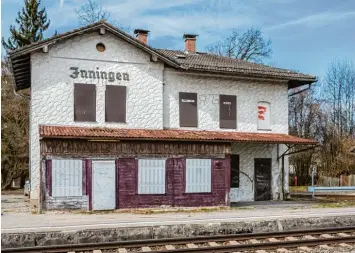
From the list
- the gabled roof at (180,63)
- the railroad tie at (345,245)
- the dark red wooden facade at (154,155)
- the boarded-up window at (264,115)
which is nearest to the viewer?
the railroad tie at (345,245)

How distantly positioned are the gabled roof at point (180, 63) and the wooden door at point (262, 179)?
13.3ft

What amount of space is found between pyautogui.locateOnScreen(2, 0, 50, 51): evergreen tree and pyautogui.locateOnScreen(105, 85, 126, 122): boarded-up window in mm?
27712

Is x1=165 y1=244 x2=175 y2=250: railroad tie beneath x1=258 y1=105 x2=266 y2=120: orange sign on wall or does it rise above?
beneath

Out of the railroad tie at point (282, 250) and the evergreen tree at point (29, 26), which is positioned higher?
the evergreen tree at point (29, 26)

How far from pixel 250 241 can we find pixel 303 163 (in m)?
32.7

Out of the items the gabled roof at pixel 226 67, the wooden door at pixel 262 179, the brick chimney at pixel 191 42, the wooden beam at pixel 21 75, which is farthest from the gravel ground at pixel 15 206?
the brick chimney at pixel 191 42

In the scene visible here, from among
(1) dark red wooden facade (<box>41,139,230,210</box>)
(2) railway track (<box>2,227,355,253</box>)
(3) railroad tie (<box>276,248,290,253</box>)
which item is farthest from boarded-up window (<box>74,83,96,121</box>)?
(3) railroad tie (<box>276,248,290,253</box>)

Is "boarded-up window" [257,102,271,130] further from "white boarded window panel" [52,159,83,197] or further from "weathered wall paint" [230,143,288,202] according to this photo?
"white boarded window panel" [52,159,83,197]

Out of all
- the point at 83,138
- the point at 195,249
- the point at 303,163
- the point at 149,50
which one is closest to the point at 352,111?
the point at 303,163

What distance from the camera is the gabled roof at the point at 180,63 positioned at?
18375 mm

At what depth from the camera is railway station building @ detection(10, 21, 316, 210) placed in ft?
57.3

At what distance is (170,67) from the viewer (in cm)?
2062

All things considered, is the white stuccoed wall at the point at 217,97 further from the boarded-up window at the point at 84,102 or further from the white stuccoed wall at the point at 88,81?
the boarded-up window at the point at 84,102

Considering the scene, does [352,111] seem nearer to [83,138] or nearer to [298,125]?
[298,125]
